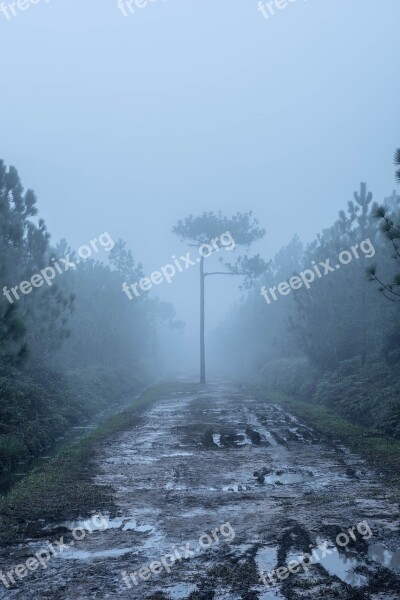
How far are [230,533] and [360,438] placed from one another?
27.4 ft

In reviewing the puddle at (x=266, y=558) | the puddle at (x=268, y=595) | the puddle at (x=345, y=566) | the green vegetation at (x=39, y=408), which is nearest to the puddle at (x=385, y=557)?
the puddle at (x=345, y=566)

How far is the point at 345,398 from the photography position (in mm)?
23406

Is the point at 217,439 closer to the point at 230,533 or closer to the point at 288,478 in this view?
the point at 288,478

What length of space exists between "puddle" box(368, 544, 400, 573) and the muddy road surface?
1 centimetres

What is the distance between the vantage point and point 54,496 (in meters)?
9.77

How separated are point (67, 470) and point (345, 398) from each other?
1417cm

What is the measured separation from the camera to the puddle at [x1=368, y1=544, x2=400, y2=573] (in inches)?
245

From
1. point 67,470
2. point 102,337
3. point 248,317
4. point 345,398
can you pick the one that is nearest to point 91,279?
point 102,337

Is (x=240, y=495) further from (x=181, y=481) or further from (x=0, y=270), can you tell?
(x=0, y=270)

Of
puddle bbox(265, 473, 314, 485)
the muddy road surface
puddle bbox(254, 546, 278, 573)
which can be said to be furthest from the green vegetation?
puddle bbox(254, 546, 278, 573)

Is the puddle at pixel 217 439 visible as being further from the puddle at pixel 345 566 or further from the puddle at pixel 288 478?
the puddle at pixel 345 566

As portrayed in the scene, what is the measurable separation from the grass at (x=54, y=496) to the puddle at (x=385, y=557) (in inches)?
158

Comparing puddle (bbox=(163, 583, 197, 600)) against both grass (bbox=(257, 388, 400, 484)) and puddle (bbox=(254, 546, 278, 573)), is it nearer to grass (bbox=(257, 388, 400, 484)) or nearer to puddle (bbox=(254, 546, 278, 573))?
puddle (bbox=(254, 546, 278, 573))

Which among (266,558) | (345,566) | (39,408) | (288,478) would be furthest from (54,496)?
(39,408)
